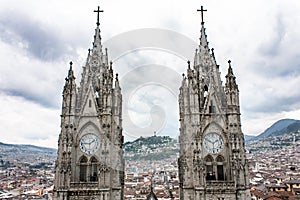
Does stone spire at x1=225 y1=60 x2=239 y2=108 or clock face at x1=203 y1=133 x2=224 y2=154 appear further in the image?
Result: stone spire at x1=225 y1=60 x2=239 y2=108

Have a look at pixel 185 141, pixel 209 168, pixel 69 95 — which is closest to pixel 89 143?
pixel 69 95

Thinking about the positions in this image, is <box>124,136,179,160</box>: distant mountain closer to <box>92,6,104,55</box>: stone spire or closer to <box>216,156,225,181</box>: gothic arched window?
<box>92,6,104,55</box>: stone spire

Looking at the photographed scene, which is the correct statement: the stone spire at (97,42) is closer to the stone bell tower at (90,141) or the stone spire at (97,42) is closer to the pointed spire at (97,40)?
the pointed spire at (97,40)

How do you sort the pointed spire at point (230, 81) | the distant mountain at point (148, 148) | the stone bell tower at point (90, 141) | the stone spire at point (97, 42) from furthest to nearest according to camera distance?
1. the distant mountain at point (148, 148)
2. the stone spire at point (97, 42)
3. the pointed spire at point (230, 81)
4. the stone bell tower at point (90, 141)

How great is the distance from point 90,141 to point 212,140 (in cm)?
1164

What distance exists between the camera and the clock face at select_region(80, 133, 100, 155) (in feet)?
96.0

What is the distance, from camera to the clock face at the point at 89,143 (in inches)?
1152

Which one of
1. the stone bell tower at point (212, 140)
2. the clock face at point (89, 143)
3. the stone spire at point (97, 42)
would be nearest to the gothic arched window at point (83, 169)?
the clock face at point (89, 143)

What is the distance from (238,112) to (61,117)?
17089mm

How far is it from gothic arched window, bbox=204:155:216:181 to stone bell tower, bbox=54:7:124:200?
832 cm

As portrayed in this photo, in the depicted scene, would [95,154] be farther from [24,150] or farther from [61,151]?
[24,150]

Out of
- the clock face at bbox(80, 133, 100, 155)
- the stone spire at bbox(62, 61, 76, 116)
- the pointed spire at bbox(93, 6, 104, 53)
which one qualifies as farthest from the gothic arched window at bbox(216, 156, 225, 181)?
the pointed spire at bbox(93, 6, 104, 53)

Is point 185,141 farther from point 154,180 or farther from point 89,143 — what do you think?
point 154,180

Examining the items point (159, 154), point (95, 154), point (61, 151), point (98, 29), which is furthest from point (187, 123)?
point (159, 154)
